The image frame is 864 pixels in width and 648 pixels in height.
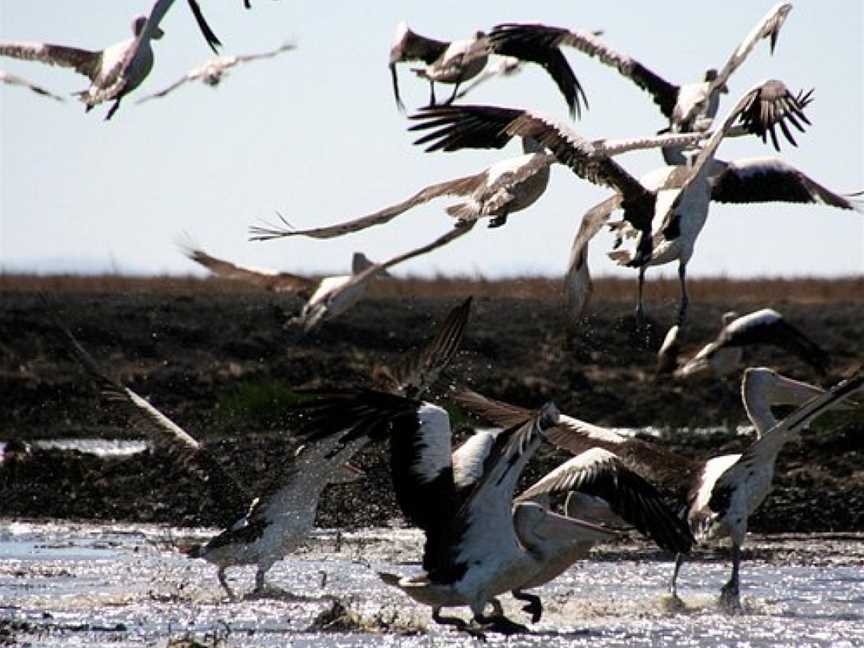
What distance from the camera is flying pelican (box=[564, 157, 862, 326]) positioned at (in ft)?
43.8

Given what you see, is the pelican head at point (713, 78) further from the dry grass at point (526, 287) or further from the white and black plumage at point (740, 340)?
the dry grass at point (526, 287)

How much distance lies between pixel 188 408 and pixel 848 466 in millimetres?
8846

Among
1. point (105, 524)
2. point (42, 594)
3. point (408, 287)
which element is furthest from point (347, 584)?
point (408, 287)

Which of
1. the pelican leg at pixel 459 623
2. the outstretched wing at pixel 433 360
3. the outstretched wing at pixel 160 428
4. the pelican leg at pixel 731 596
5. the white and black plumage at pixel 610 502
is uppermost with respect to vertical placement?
the outstretched wing at pixel 433 360

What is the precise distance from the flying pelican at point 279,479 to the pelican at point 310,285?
18.4 inches

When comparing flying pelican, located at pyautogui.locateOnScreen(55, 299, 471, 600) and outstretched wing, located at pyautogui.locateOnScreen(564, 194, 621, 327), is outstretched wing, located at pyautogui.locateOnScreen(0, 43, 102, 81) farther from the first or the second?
outstretched wing, located at pyautogui.locateOnScreen(564, 194, 621, 327)

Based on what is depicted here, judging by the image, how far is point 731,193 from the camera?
1412cm

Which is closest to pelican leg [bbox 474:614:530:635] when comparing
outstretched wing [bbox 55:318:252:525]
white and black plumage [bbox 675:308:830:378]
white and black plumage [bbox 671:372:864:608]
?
white and black plumage [bbox 671:372:864:608]

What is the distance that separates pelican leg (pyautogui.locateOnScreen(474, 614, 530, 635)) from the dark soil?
232 centimetres

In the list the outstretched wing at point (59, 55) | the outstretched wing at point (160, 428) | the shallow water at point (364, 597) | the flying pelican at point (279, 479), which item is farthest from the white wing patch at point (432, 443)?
A: the outstretched wing at point (59, 55)

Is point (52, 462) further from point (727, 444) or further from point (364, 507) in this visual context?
point (727, 444)

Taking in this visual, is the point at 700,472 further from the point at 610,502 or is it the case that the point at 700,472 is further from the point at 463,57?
the point at 463,57

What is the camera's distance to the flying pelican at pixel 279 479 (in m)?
A: 10.9

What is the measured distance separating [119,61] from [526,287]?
2356cm
